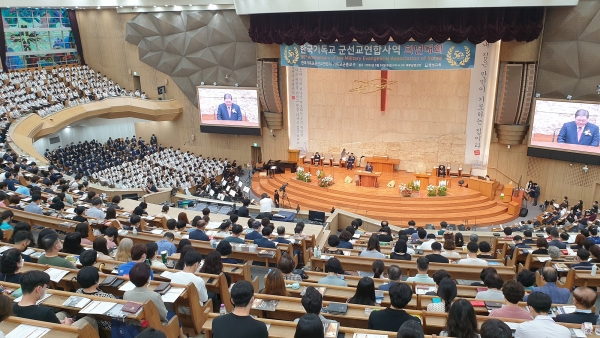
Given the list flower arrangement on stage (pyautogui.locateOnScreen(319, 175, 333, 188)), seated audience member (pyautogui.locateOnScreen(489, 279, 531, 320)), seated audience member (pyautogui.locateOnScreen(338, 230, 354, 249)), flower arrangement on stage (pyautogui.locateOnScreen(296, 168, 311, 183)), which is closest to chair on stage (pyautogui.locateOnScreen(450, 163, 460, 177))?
flower arrangement on stage (pyautogui.locateOnScreen(319, 175, 333, 188))

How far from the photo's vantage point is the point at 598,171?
56.4ft

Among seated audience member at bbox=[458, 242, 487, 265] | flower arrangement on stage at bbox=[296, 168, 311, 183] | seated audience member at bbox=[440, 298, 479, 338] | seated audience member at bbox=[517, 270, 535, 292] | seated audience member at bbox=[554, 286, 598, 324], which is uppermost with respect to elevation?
seated audience member at bbox=[440, 298, 479, 338]

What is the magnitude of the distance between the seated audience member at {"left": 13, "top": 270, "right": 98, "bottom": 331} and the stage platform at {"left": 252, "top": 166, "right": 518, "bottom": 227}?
13.7 metres

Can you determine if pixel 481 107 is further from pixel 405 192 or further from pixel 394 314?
pixel 394 314

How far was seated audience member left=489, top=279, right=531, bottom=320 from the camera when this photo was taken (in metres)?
4.76

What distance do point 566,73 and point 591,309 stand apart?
48.6 feet

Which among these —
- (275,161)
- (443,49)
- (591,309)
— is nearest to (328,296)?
(591,309)

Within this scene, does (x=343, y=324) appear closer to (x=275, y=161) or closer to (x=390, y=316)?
(x=390, y=316)

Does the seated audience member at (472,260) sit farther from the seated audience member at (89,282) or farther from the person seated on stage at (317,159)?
the person seated on stage at (317,159)

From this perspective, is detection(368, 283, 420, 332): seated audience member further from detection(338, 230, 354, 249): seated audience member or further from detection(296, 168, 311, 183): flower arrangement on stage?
detection(296, 168, 311, 183): flower arrangement on stage

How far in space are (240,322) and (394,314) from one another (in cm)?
149

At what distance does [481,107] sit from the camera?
20.2 metres

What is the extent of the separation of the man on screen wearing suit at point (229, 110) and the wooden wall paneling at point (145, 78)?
1.32 meters

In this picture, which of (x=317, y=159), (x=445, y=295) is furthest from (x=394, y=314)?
(x=317, y=159)
